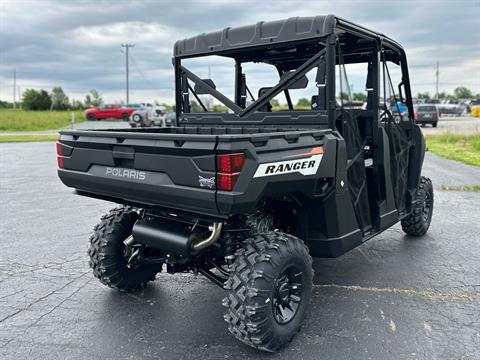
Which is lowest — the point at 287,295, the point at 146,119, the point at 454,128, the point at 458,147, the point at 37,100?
the point at 287,295

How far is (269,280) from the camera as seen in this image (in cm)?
314

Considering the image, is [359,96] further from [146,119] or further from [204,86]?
[146,119]

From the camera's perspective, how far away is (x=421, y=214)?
5867mm

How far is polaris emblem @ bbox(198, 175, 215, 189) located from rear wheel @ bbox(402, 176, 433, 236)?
3.50 metres

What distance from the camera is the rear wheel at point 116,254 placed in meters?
4.11

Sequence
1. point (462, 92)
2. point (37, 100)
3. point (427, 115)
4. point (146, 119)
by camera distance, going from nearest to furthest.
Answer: point (427, 115)
point (146, 119)
point (37, 100)
point (462, 92)

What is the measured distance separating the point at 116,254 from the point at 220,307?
3.33 feet

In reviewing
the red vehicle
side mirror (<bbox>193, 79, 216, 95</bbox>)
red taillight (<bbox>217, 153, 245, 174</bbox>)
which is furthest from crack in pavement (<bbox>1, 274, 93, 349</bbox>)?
the red vehicle

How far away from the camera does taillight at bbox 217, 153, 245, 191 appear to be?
284 cm

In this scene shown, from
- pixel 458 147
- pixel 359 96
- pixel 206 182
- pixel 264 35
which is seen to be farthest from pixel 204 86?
pixel 458 147

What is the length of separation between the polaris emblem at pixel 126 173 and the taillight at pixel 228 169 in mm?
675

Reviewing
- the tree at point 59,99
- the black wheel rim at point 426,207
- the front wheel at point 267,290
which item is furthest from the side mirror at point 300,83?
the tree at point 59,99

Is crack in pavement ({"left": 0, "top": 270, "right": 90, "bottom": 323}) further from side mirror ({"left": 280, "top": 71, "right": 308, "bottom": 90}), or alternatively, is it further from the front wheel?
side mirror ({"left": 280, "top": 71, "right": 308, "bottom": 90})

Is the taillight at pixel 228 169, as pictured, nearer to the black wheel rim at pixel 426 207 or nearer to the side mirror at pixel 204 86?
the side mirror at pixel 204 86
